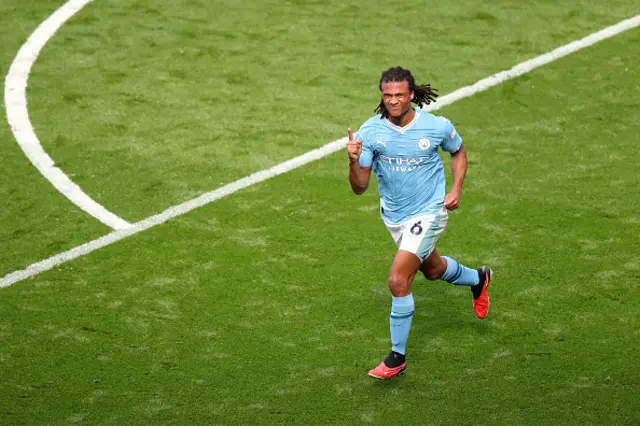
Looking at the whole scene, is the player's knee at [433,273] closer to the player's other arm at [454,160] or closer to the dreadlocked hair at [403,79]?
the player's other arm at [454,160]

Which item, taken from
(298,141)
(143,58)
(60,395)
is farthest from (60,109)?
(60,395)

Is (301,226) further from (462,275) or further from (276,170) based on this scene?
(462,275)

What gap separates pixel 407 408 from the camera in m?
8.12

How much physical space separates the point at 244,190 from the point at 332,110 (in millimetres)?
2023

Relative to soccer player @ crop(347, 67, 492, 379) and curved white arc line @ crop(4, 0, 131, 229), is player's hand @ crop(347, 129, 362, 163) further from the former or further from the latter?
curved white arc line @ crop(4, 0, 131, 229)

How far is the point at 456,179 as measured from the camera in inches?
340

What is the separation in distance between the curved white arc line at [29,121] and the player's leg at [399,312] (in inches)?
140

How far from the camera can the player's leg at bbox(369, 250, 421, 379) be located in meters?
8.40

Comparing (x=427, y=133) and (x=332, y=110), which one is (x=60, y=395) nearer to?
(x=427, y=133)

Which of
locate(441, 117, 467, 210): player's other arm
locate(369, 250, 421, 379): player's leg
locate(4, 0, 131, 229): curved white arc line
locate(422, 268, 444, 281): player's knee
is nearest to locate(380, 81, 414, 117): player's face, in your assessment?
locate(441, 117, 467, 210): player's other arm

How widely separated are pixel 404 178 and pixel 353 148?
665 millimetres

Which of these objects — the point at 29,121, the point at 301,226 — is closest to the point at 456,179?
the point at 301,226

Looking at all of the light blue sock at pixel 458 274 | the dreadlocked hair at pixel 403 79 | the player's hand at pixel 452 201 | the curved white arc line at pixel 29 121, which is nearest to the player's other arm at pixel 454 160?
the player's hand at pixel 452 201

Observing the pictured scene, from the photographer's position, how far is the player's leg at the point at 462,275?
8969mm
